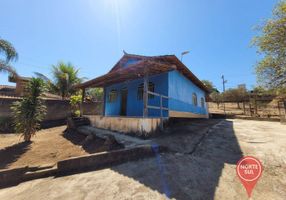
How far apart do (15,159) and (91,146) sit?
100 inches

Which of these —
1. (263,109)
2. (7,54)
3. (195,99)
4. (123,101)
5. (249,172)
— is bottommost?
(249,172)

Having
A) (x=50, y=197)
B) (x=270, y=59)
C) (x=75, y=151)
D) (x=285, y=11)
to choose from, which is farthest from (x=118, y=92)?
(x=285, y=11)

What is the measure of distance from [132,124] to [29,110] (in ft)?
17.0

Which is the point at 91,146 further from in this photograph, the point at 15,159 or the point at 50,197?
the point at 50,197

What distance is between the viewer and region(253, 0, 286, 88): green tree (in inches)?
441

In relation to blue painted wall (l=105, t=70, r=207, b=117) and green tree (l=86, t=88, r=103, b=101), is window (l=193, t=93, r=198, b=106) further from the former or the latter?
green tree (l=86, t=88, r=103, b=101)

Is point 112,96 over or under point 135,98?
over

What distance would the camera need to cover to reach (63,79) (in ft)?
62.5

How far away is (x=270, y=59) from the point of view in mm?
11898

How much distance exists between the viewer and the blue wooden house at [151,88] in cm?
769

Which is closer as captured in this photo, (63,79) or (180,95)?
(180,95)

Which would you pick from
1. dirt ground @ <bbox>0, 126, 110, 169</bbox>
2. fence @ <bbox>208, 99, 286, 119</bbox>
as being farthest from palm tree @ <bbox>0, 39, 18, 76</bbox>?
fence @ <bbox>208, 99, 286, 119</bbox>

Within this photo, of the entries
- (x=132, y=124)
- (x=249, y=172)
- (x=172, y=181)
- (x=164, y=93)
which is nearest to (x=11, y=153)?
(x=132, y=124)

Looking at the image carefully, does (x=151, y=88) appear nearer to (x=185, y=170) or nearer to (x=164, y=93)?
(x=164, y=93)
